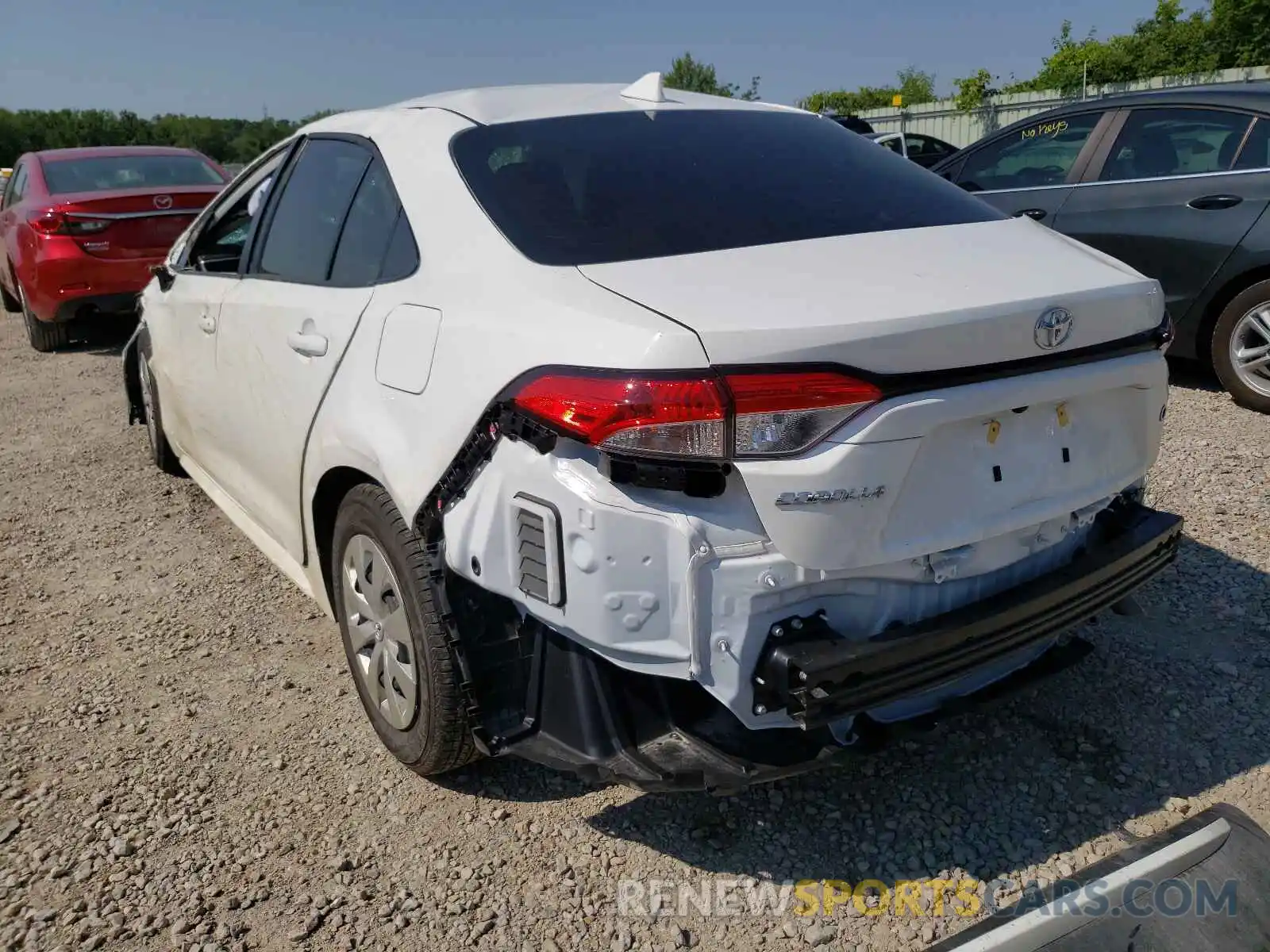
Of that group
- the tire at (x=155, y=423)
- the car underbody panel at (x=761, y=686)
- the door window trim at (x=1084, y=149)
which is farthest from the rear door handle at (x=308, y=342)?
the door window trim at (x=1084, y=149)

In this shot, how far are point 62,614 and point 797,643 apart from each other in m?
3.04

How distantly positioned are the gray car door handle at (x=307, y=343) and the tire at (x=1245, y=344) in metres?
4.75

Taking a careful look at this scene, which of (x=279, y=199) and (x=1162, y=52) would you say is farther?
(x=1162, y=52)

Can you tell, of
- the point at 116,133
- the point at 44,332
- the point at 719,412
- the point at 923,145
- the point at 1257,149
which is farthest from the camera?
the point at 116,133

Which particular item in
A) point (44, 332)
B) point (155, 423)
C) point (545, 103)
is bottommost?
point (44, 332)

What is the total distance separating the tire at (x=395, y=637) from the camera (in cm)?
237

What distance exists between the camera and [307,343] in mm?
2816

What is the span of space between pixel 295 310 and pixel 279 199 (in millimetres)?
675

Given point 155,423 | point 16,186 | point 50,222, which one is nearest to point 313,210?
point 155,423

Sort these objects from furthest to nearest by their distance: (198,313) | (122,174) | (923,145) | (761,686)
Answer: (923,145) < (122,174) < (198,313) < (761,686)

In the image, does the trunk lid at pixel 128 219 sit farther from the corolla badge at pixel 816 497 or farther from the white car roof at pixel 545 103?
the corolla badge at pixel 816 497

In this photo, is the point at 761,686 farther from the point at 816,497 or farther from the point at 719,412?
the point at 719,412

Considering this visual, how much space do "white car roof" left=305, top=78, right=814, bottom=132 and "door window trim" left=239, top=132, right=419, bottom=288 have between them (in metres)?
0.11

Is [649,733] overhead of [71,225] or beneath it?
beneath
